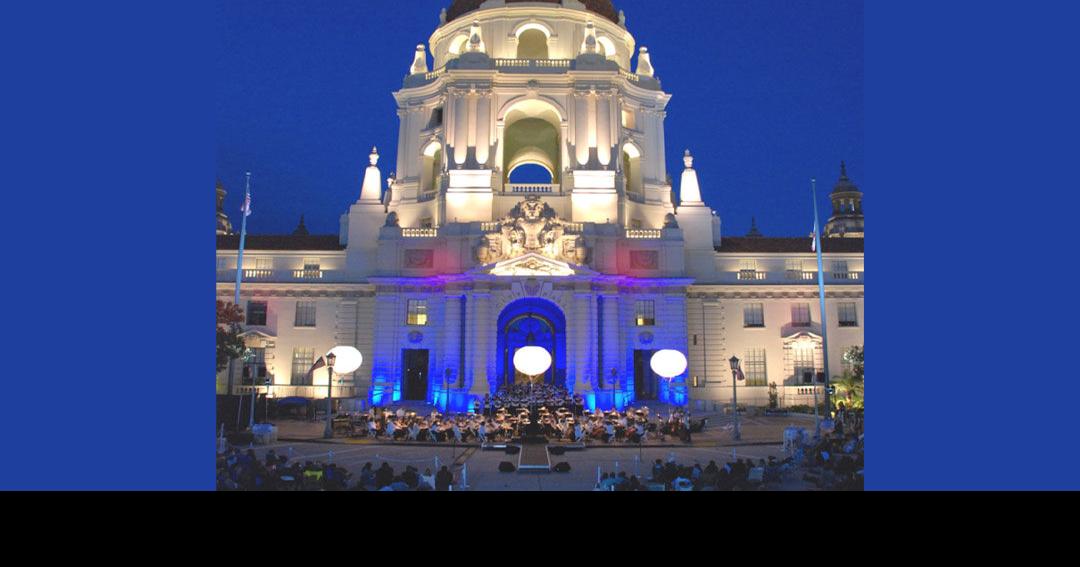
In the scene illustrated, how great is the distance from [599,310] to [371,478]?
23.2 metres

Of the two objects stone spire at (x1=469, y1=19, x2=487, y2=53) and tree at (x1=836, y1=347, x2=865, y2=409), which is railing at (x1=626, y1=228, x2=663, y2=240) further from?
stone spire at (x1=469, y1=19, x2=487, y2=53)

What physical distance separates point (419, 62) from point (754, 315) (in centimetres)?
2809

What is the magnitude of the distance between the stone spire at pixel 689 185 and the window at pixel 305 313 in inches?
935

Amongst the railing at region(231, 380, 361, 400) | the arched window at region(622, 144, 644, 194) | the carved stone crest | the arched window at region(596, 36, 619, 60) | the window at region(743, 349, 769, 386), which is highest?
the arched window at region(596, 36, 619, 60)

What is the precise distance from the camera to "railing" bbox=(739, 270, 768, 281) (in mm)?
41344

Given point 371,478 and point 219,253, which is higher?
point 219,253

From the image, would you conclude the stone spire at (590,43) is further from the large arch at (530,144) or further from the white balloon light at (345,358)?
the white balloon light at (345,358)

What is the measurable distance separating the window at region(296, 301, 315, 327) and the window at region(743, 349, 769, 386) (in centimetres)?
2549

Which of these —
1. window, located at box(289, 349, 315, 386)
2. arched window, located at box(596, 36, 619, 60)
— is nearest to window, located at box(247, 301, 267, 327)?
window, located at box(289, 349, 315, 386)

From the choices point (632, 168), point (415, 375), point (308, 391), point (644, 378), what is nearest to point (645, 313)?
point (644, 378)
